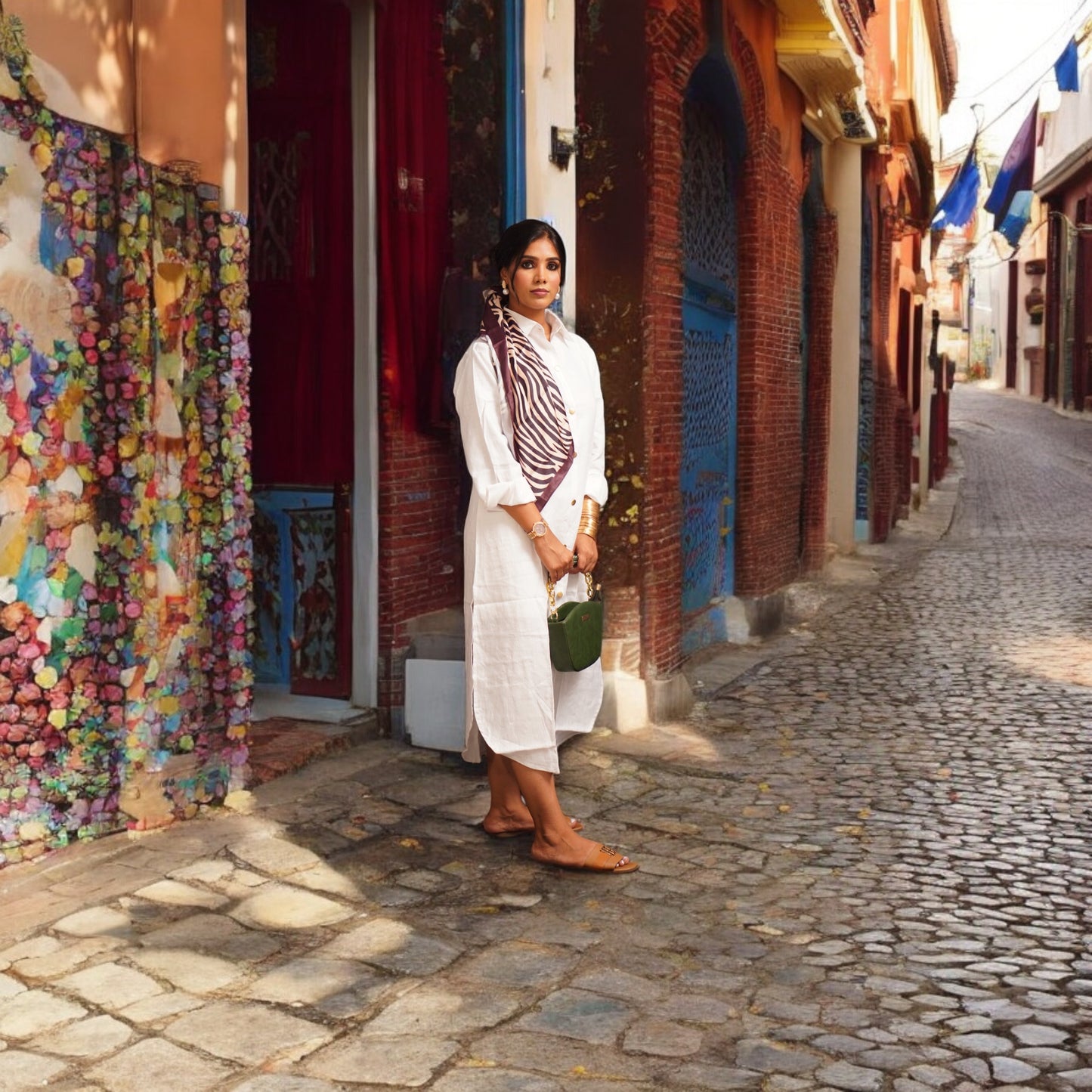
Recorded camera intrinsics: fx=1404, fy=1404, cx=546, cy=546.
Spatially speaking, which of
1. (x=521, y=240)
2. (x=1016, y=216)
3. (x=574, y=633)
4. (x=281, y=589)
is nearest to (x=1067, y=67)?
(x=1016, y=216)

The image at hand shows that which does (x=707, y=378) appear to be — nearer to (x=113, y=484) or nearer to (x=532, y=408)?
(x=532, y=408)

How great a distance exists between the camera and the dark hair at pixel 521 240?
485 centimetres

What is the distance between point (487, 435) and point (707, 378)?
5.26m

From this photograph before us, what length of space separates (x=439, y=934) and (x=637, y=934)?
0.60 meters

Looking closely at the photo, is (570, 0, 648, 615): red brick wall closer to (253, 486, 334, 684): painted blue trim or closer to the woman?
(253, 486, 334, 684): painted blue trim

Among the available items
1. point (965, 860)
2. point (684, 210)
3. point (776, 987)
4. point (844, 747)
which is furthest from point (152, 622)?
point (684, 210)

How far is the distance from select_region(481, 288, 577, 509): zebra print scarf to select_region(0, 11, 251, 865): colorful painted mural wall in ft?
3.34

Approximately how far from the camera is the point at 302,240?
21.1ft

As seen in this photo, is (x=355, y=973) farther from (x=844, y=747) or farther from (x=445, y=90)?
(x=445, y=90)

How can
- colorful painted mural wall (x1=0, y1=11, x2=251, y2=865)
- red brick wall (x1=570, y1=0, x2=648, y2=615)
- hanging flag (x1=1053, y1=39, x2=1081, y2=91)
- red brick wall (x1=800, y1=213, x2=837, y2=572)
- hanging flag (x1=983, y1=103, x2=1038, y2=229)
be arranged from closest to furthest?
colorful painted mural wall (x1=0, y1=11, x2=251, y2=865) → red brick wall (x1=570, y1=0, x2=648, y2=615) → red brick wall (x1=800, y1=213, x2=837, y2=572) → hanging flag (x1=1053, y1=39, x2=1081, y2=91) → hanging flag (x1=983, y1=103, x2=1038, y2=229)

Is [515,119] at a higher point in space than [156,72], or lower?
higher

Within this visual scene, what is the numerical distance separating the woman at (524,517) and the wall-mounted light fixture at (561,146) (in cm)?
189

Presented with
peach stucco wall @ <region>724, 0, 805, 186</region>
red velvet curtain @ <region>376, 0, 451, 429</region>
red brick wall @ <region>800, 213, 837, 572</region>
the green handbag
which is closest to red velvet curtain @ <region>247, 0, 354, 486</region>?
red velvet curtain @ <region>376, 0, 451, 429</region>

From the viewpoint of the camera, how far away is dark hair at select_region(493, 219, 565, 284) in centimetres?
485
